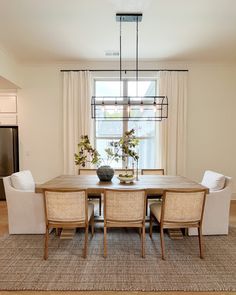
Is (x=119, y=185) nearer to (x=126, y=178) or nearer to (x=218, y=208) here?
(x=126, y=178)

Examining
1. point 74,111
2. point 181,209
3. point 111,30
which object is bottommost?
point 181,209

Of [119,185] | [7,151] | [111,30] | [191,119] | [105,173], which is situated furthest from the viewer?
[191,119]

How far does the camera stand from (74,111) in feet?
16.0

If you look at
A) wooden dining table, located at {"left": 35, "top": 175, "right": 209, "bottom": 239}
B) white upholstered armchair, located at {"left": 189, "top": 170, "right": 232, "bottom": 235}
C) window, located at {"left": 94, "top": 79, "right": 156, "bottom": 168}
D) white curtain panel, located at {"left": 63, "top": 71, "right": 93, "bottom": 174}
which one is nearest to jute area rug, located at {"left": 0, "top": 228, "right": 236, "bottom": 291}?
white upholstered armchair, located at {"left": 189, "top": 170, "right": 232, "bottom": 235}

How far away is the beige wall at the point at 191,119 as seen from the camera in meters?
4.90

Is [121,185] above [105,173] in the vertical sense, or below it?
below

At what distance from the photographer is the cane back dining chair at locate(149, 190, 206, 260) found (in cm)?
248

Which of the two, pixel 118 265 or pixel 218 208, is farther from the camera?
pixel 218 208

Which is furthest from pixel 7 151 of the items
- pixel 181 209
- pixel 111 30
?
pixel 181 209

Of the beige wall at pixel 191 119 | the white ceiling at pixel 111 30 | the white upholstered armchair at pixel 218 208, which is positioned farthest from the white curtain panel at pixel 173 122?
the white upholstered armchair at pixel 218 208

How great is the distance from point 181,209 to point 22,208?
2287mm

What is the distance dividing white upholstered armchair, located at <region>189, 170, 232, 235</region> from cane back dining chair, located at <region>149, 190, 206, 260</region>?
595mm

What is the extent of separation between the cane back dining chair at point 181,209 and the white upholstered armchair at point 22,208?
1.79 meters

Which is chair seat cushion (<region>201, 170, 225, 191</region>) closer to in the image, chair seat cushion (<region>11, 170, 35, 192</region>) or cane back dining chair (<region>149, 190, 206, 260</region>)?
cane back dining chair (<region>149, 190, 206, 260</region>)
